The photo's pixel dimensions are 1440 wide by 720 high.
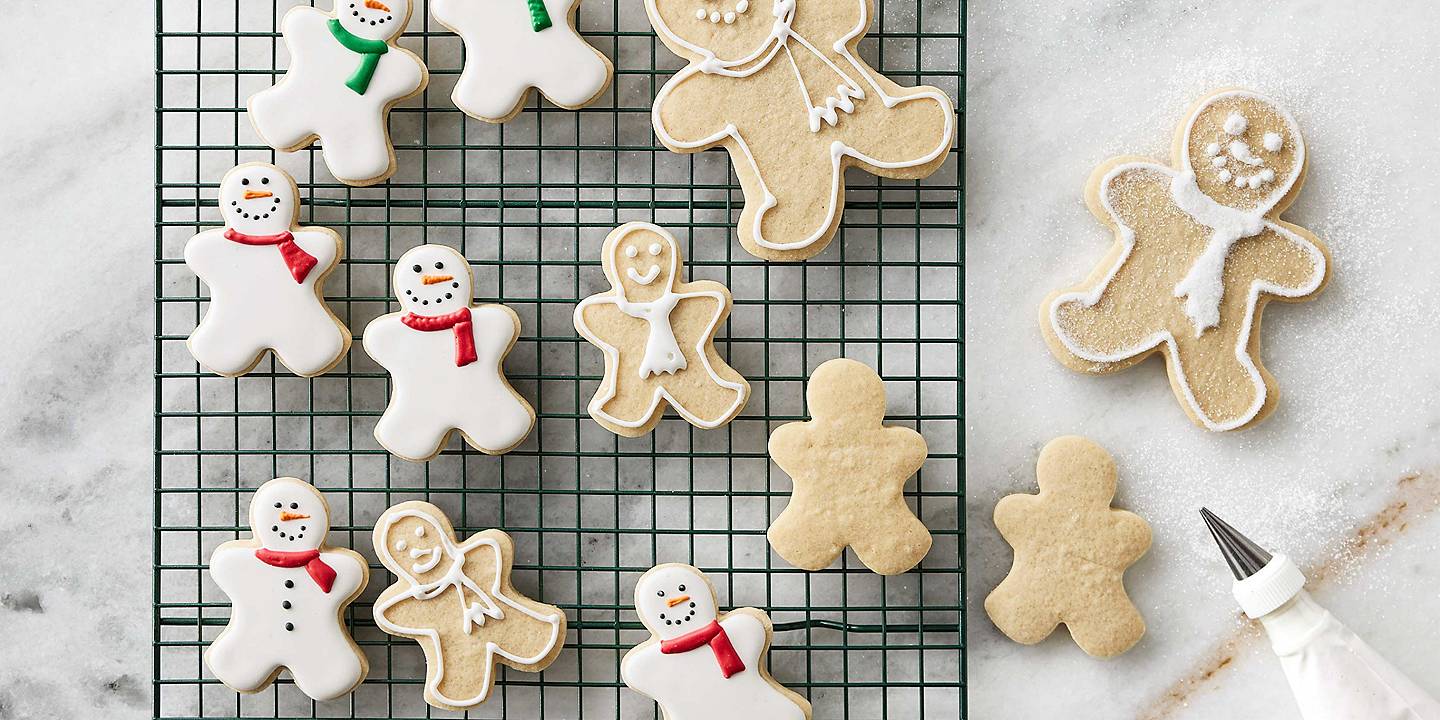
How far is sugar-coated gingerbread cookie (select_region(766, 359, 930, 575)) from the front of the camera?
4.18ft

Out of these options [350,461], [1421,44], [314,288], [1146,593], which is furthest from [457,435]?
[1421,44]

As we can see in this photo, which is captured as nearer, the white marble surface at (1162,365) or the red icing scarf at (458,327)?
the red icing scarf at (458,327)

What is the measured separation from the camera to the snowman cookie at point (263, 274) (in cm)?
128

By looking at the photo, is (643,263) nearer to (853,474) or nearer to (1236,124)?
(853,474)

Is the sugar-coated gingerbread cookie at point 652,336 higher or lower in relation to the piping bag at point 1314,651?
higher

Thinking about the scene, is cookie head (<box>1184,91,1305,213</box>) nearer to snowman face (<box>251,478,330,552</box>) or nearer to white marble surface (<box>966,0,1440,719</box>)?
white marble surface (<box>966,0,1440,719</box>)

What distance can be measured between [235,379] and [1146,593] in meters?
1.14

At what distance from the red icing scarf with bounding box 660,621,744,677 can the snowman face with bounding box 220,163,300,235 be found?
65 cm

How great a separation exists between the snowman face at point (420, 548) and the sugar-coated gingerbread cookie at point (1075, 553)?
2.16 ft

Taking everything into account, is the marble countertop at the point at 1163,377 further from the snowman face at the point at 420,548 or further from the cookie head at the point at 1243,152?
the snowman face at the point at 420,548

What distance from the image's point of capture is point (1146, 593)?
4.48 ft

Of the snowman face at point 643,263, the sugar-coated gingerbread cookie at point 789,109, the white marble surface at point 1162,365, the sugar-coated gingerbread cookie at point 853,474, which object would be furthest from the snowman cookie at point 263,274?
the white marble surface at point 1162,365

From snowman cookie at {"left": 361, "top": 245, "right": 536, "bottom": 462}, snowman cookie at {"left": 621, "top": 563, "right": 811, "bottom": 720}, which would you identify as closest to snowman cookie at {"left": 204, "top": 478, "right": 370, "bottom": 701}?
snowman cookie at {"left": 361, "top": 245, "right": 536, "bottom": 462}

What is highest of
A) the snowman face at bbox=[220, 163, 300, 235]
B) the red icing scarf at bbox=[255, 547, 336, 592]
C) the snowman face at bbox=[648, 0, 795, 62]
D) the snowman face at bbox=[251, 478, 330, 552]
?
the snowman face at bbox=[648, 0, 795, 62]
